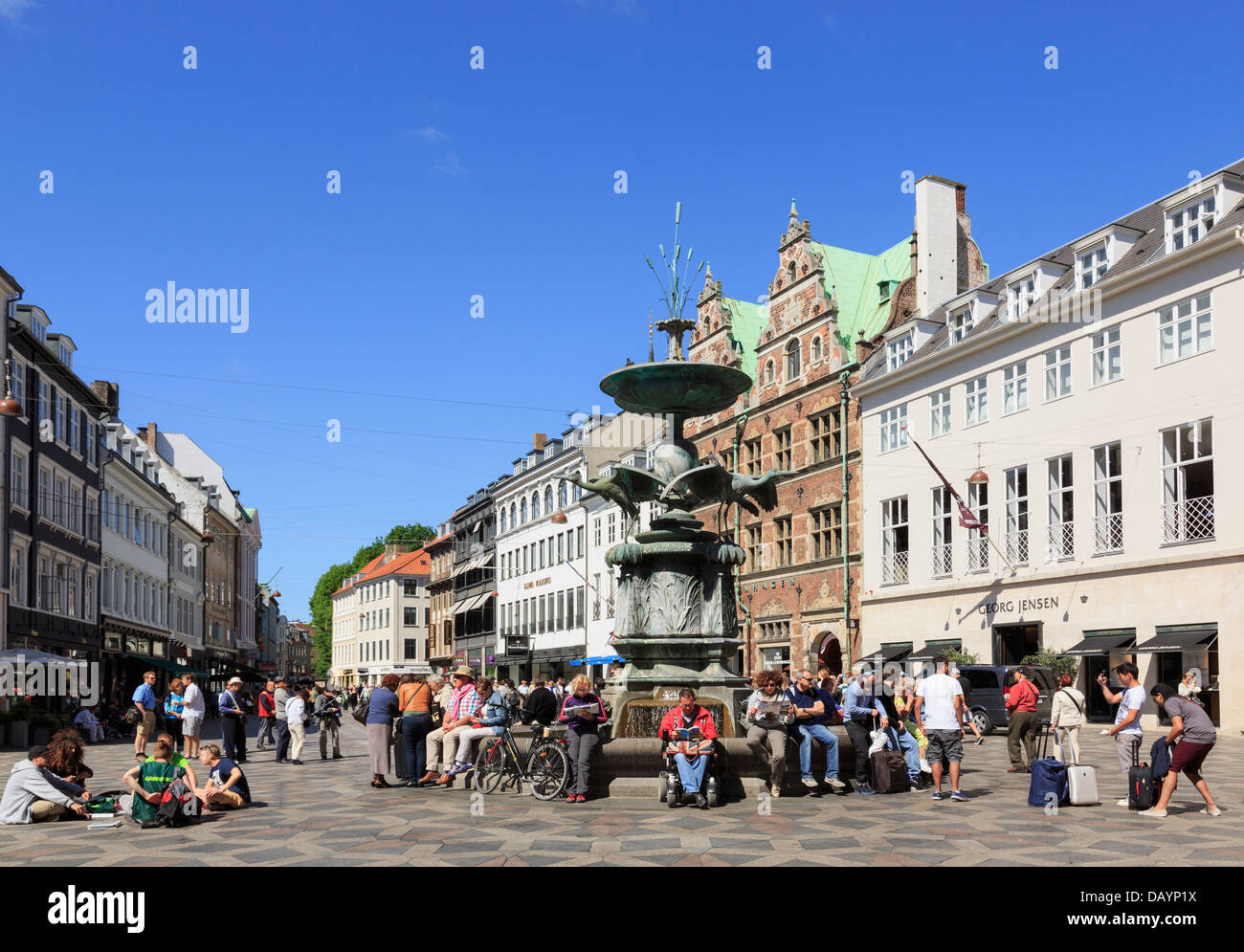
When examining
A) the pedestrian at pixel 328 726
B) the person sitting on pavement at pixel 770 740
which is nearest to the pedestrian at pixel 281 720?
the pedestrian at pixel 328 726

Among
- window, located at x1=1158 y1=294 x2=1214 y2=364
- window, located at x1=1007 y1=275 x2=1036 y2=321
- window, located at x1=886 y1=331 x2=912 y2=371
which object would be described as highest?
window, located at x1=1007 y1=275 x2=1036 y2=321

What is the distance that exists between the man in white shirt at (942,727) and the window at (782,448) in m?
33.4

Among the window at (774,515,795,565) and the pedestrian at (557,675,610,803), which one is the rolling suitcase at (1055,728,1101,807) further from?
the window at (774,515,795,565)

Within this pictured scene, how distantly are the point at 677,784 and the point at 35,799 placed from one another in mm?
6774

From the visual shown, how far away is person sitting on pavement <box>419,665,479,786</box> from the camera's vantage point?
52.7 feet

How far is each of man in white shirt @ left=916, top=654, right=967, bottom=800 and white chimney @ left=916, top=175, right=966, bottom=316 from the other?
32016 mm

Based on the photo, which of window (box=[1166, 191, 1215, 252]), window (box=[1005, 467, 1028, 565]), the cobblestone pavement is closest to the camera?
the cobblestone pavement

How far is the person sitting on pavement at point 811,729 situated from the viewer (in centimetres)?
1459

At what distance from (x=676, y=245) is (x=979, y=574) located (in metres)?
23.0

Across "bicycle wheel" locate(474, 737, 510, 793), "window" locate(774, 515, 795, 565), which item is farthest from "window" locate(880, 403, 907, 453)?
"bicycle wheel" locate(474, 737, 510, 793)

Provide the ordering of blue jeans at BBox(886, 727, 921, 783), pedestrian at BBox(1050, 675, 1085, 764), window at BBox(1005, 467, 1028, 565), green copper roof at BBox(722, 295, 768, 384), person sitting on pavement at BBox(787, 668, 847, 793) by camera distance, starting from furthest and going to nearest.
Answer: green copper roof at BBox(722, 295, 768, 384)
window at BBox(1005, 467, 1028, 565)
pedestrian at BBox(1050, 675, 1085, 764)
blue jeans at BBox(886, 727, 921, 783)
person sitting on pavement at BBox(787, 668, 847, 793)

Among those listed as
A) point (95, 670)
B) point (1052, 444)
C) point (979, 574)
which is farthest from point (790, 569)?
point (95, 670)
